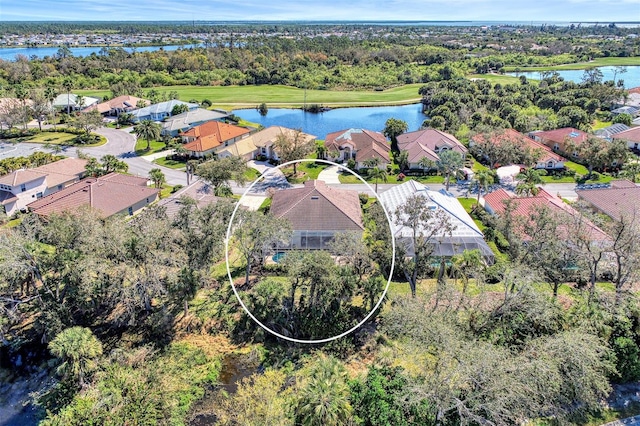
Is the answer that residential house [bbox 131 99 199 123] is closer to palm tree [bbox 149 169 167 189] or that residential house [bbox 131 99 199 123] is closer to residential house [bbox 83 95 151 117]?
residential house [bbox 83 95 151 117]

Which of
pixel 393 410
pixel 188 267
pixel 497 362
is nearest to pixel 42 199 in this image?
pixel 188 267

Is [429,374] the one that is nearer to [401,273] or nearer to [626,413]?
[626,413]

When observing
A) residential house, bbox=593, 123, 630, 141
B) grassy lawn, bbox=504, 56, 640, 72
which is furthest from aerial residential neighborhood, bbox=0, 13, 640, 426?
grassy lawn, bbox=504, 56, 640, 72

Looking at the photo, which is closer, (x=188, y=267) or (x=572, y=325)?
(x=572, y=325)

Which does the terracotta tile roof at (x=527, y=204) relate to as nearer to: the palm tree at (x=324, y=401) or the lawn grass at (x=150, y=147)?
the palm tree at (x=324, y=401)

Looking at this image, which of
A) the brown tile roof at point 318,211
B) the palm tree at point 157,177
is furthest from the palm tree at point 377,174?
the palm tree at point 157,177

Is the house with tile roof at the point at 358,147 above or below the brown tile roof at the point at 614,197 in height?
above

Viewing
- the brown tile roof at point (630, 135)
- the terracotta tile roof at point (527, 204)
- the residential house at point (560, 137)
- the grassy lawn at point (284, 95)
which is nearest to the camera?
the terracotta tile roof at point (527, 204)

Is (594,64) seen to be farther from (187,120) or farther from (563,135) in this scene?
(187,120)
